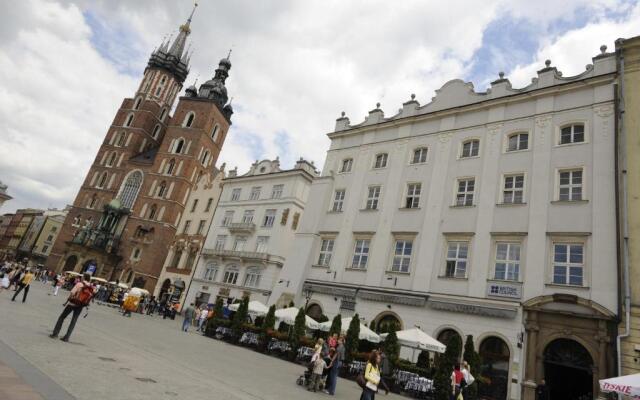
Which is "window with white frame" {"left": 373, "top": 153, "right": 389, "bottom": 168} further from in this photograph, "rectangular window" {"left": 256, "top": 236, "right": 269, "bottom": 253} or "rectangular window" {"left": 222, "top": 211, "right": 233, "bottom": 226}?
"rectangular window" {"left": 222, "top": 211, "right": 233, "bottom": 226}

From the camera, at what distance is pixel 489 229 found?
21734mm

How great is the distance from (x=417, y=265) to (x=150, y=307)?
2603cm

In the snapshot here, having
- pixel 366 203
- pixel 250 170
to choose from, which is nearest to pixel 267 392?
pixel 366 203

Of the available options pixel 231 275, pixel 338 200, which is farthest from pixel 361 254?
pixel 231 275

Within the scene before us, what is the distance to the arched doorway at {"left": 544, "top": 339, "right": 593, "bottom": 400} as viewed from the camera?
17078 mm

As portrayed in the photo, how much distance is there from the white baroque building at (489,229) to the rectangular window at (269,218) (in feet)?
33.4

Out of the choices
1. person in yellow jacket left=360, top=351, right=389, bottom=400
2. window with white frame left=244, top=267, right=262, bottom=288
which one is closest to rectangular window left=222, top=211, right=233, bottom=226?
window with white frame left=244, top=267, right=262, bottom=288

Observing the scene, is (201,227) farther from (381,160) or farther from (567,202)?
(567,202)

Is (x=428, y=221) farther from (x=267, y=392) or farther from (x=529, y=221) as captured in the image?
(x=267, y=392)

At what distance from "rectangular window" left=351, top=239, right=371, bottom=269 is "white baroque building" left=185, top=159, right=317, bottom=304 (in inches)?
487

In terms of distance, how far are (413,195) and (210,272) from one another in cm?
2522

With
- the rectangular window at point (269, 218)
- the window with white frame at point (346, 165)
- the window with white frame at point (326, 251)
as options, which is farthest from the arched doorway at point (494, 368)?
the rectangular window at point (269, 218)

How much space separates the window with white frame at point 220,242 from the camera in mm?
43625

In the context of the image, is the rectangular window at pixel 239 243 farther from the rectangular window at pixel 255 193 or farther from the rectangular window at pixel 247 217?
the rectangular window at pixel 255 193
